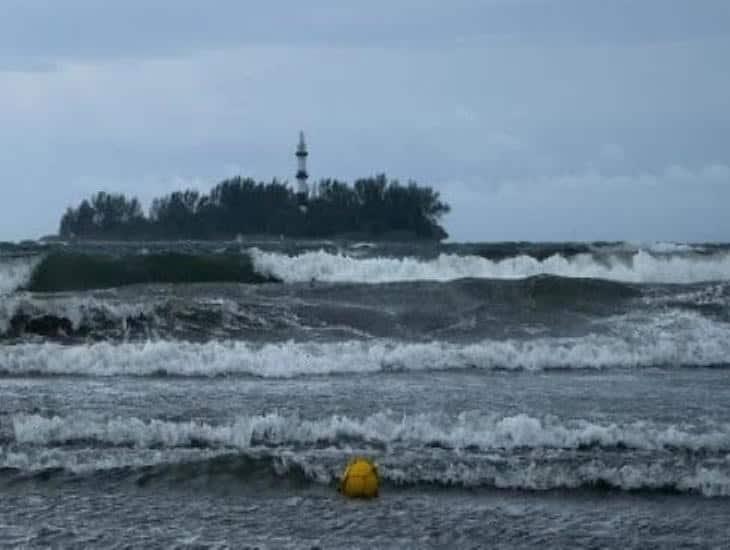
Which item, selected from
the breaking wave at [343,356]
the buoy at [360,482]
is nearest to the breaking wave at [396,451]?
the buoy at [360,482]

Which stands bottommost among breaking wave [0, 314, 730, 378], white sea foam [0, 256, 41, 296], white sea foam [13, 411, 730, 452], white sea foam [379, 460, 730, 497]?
white sea foam [379, 460, 730, 497]

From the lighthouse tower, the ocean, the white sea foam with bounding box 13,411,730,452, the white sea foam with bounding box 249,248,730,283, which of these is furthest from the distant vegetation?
the white sea foam with bounding box 13,411,730,452

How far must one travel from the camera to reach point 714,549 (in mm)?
7352

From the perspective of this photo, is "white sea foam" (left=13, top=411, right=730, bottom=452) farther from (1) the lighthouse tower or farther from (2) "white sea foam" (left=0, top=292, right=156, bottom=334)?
(1) the lighthouse tower

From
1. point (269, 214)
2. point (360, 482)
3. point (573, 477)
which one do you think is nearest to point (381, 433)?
point (360, 482)

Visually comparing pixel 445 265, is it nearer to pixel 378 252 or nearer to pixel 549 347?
pixel 378 252

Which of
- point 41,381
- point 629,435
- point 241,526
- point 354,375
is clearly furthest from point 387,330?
point 241,526

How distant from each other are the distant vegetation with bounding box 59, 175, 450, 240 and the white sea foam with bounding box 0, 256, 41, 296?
35.1m

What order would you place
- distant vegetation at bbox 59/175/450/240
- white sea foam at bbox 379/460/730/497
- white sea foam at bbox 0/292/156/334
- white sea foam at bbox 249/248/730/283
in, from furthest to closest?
distant vegetation at bbox 59/175/450/240, white sea foam at bbox 249/248/730/283, white sea foam at bbox 0/292/156/334, white sea foam at bbox 379/460/730/497

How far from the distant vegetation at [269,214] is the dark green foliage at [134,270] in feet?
110

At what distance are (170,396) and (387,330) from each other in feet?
22.9

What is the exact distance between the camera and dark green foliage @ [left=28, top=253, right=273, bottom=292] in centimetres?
2864

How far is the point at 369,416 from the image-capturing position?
10.8 metres

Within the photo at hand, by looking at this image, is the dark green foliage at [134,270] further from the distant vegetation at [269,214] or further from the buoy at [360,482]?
the distant vegetation at [269,214]
